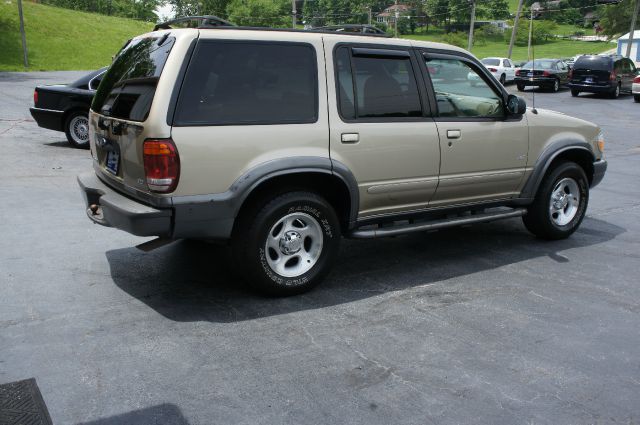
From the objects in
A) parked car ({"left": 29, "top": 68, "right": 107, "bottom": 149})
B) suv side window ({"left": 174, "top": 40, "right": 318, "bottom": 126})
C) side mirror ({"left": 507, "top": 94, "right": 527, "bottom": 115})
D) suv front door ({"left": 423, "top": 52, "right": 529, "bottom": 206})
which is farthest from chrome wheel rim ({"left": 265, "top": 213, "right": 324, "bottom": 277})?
parked car ({"left": 29, "top": 68, "right": 107, "bottom": 149})

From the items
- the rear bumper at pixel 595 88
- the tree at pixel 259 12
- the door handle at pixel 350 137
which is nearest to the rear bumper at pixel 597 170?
the door handle at pixel 350 137

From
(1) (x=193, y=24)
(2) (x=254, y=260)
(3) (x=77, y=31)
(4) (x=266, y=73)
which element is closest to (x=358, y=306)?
(2) (x=254, y=260)

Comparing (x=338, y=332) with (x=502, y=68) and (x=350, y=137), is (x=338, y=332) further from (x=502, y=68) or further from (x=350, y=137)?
(x=502, y=68)

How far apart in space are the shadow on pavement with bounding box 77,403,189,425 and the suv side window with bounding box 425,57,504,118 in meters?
3.42

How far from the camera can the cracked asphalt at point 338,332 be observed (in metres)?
3.35

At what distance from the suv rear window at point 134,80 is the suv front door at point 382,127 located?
4.24 feet

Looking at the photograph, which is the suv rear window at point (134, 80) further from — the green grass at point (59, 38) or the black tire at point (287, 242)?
the green grass at point (59, 38)

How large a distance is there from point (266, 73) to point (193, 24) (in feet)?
3.65

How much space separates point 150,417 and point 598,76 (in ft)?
95.9

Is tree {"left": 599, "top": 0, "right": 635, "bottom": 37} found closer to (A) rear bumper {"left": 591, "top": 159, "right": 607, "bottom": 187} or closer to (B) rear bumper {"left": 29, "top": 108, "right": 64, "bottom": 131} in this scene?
(B) rear bumper {"left": 29, "top": 108, "right": 64, "bottom": 131}

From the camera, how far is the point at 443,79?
5609 millimetres

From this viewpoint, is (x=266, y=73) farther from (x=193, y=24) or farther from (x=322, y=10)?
(x=322, y=10)

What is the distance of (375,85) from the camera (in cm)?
513

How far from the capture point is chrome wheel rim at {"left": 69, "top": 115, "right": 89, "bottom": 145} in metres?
11.5
